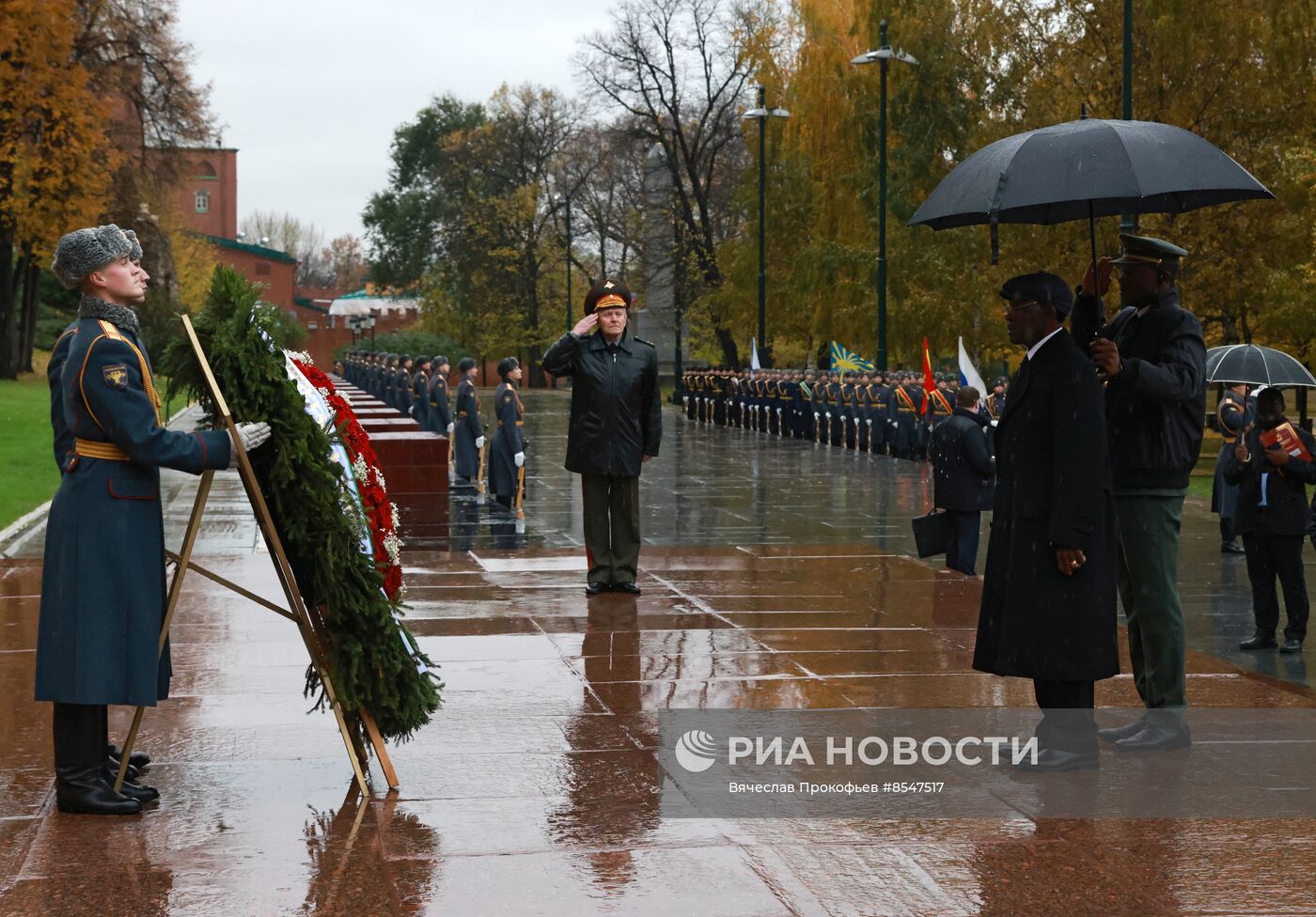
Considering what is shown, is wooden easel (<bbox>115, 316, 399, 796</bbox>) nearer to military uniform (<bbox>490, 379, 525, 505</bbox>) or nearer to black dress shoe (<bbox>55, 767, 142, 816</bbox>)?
black dress shoe (<bbox>55, 767, 142, 816</bbox>)

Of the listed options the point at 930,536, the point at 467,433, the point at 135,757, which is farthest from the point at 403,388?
the point at 135,757

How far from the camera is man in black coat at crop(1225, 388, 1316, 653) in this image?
32.4 feet

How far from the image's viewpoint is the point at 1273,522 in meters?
10.1

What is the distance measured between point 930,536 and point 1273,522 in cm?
206

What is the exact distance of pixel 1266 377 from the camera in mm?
12398

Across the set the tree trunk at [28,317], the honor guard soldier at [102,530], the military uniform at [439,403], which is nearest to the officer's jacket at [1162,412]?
the honor guard soldier at [102,530]

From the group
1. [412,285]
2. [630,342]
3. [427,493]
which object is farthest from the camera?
[412,285]

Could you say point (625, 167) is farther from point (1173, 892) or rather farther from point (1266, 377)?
point (1173, 892)

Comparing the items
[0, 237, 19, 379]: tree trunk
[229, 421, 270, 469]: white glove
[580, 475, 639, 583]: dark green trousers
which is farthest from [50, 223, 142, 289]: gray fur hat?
[0, 237, 19, 379]: tree trunk

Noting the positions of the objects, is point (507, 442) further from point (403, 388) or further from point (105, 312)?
point (403, 388)

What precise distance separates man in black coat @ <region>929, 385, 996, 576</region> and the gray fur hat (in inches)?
299

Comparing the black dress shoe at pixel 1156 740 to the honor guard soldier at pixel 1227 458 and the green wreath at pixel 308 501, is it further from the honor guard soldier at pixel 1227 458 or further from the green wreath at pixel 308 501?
the honor guard soldier at pixel 1227 458

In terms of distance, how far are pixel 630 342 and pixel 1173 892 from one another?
639 centimetres

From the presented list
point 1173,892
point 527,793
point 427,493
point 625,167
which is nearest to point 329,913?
point 527,793
